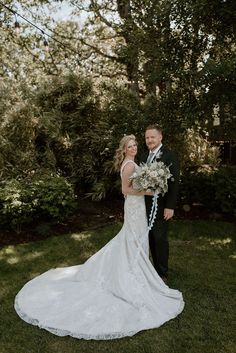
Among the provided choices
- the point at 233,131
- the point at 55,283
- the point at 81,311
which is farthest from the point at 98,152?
the point at 81,311

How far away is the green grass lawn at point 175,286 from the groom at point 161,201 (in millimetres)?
442

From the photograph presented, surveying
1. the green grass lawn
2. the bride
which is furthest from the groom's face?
the green grass lawn

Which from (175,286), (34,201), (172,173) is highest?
(172,173)

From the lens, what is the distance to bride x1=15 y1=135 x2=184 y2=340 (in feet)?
12.5

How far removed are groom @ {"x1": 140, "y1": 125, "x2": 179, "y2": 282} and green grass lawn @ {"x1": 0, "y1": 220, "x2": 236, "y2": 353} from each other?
442mm

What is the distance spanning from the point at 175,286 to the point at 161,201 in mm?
1164

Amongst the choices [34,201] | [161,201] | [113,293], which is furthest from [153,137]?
[34,201]

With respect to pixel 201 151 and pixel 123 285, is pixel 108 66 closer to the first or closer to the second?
pixel 201 151

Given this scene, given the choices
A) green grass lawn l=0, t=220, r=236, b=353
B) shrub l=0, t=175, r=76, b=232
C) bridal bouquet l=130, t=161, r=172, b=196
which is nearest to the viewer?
green grass lawn l=0, t=220, r=236, b=353

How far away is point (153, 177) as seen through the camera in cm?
422

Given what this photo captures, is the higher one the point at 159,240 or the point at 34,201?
the point at 34,201

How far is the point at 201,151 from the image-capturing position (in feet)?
36.7

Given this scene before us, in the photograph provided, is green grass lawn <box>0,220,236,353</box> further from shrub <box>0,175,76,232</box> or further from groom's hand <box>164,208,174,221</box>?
groom's hand <box>164,208,174,221</box>

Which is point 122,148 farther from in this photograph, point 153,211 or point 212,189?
point 212,189
